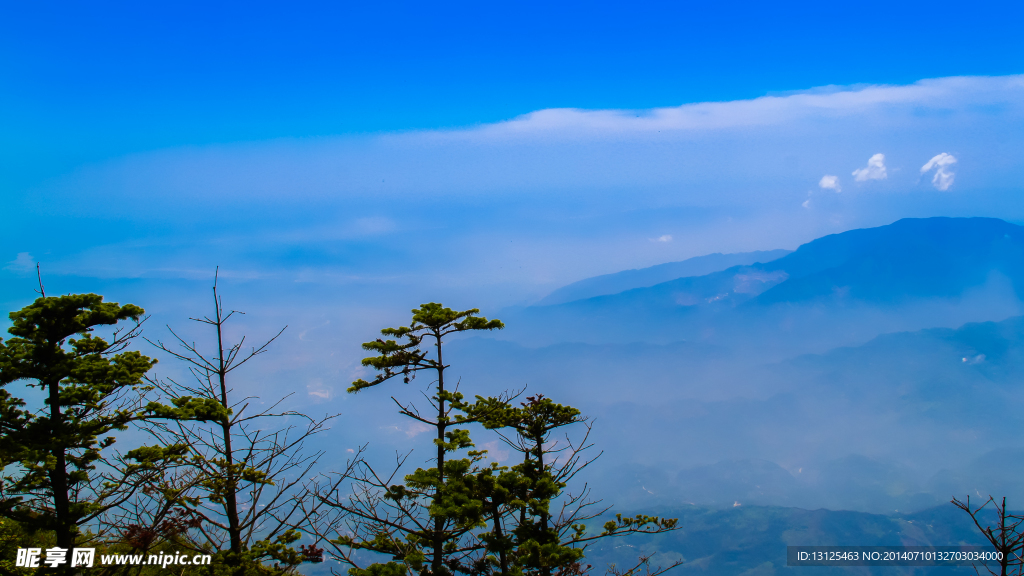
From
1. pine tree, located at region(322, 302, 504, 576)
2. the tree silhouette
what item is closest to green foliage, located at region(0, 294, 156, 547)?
the tree silhouette

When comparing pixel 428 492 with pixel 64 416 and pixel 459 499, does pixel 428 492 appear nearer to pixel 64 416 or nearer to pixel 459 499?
pixel 459 499

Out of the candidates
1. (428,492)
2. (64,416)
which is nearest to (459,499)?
(428,492)

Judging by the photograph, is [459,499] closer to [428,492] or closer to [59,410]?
[428,492]

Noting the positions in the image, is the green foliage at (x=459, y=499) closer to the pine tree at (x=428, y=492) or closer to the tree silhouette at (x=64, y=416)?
the pine tree at (x=428, y=492)

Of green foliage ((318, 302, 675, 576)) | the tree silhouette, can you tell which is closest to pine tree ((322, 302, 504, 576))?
green foliage ((318, 302, 675, 576))

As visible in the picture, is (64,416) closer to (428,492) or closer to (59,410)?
(59,410)

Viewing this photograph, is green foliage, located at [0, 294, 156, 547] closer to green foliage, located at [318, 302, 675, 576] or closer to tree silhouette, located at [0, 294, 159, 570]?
tree silhouette, located at [0, 294, 159, 570]

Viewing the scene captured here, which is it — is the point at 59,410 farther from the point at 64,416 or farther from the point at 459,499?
the point at 459,499

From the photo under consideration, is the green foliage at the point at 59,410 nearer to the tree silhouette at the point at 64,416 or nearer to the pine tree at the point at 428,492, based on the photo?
the tree silhouette at the point at 64,416

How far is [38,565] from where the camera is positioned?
9125mm

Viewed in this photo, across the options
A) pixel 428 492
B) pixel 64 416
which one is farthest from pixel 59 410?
pixel 428 492

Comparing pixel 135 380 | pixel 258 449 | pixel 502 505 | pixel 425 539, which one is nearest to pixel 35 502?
pixel 135 380

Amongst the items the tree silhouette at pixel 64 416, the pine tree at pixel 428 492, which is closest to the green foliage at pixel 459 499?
the pine tree at pixel 428 492

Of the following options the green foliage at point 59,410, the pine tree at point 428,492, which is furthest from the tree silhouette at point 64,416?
the pine tree at point 428,492
